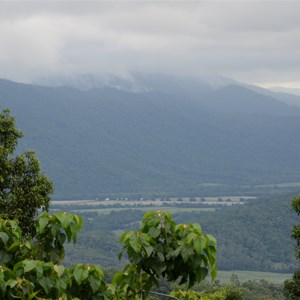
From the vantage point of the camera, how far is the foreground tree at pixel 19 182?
1598cm

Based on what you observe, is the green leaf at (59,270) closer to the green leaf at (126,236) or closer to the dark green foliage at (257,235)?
the green leaf at (126,236)

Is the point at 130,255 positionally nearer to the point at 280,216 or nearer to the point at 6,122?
the point at 6,122

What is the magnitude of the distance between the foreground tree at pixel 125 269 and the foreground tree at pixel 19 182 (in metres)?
9.82

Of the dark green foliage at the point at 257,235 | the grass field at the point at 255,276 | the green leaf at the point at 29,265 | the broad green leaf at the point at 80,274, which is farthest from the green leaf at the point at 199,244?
the dark green foliage at the point at 257,235

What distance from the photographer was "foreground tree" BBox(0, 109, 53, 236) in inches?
629

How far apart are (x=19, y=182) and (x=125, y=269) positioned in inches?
435

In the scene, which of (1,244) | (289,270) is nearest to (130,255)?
(1,244)

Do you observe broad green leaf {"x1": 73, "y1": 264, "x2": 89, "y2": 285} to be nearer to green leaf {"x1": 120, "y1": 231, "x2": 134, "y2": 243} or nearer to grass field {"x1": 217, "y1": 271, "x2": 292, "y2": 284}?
green leaf {"x1": 120, "y1": 231, "x2": 134, "y2": 243}

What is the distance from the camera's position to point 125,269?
19.2ft

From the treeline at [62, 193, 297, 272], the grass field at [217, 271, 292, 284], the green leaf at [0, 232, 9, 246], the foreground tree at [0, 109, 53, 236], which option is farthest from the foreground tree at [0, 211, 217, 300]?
the grass field at [217, 271, 292, 284]

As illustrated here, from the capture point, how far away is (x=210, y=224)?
5546 inches

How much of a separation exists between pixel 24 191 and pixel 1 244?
10.7m

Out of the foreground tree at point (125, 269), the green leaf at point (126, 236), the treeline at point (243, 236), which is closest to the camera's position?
the foreground tree at point (125, 269)

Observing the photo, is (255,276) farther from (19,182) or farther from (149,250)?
(149,250)
